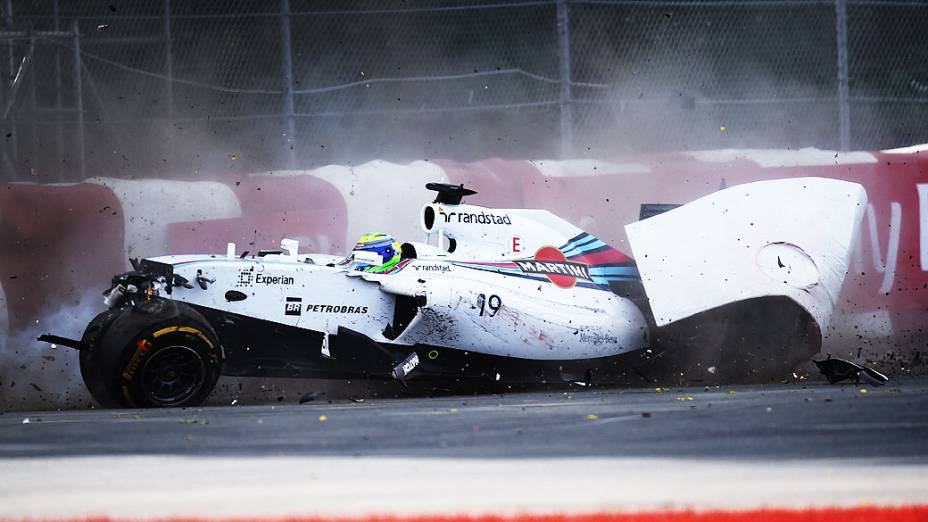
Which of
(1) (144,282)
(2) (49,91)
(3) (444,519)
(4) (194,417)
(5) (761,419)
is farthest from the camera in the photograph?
(2) (49,91)

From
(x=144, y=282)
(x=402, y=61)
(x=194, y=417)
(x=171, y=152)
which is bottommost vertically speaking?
(x=194, y=417)

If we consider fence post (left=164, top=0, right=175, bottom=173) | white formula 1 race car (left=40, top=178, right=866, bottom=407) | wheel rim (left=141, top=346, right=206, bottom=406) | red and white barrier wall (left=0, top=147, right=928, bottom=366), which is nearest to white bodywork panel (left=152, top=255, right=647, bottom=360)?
white formula 1 race car (left=40, top=178, right=866, bottom=407)

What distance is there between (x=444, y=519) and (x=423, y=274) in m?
5.61

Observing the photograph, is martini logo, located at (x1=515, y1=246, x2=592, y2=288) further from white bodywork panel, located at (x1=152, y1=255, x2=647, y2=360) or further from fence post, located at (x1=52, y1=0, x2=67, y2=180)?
fence post, located at (x1=52, y1=0, x2=67, y2=180)

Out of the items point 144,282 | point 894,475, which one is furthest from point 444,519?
point 144,282

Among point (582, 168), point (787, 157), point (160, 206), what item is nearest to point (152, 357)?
point (160, 206)

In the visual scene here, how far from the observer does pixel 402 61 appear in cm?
1302

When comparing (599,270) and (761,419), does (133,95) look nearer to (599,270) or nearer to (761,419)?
(599,270)

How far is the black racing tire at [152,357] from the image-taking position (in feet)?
29.7

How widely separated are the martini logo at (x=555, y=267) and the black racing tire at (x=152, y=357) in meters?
2.84

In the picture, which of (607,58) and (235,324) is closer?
(235,324)

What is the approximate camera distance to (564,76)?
1266 cm

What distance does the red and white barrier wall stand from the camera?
11.3 metres

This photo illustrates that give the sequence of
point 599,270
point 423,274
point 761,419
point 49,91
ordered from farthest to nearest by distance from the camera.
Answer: point 49,91
point 599,270
point 423,274
point 761,419
